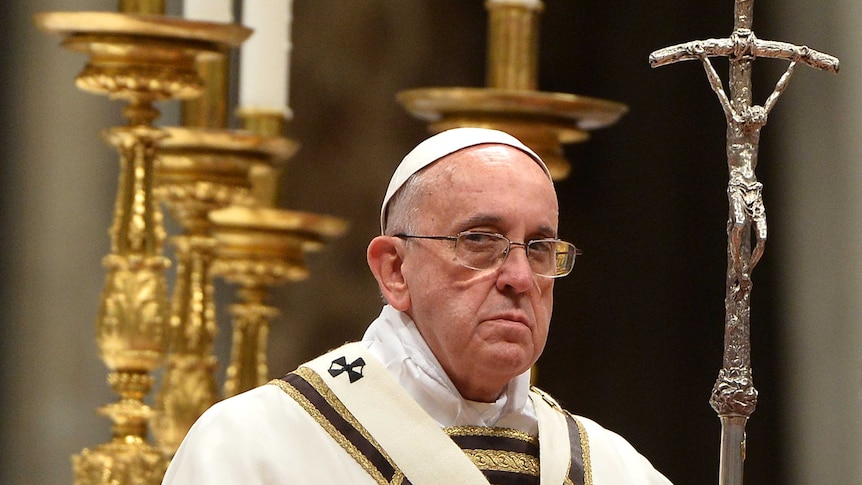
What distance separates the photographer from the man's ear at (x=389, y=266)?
3727mm

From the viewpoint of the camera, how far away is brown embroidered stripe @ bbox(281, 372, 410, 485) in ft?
11.8

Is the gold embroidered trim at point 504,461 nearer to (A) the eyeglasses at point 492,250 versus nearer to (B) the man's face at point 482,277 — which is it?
(B) the man's face at point 482,277

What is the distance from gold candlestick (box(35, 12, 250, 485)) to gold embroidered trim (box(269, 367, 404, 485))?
834mm

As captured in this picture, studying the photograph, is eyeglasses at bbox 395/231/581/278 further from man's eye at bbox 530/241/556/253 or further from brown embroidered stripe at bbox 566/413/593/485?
brown embroidered stripe at bbox 566/413/593/485

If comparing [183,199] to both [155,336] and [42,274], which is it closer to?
[155,336]

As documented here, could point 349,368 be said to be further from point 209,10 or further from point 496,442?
point 209,10

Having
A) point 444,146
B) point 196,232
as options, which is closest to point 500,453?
point 444,146

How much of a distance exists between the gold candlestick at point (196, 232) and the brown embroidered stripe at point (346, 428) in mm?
1232

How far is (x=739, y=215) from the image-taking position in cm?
335

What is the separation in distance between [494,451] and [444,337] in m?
0.21

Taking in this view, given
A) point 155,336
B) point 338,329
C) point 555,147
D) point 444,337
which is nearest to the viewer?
point 444,337

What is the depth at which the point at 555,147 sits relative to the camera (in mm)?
4973

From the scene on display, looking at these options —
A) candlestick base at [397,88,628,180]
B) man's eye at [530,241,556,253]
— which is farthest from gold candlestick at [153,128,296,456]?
man's eye at [530,241,556,253]

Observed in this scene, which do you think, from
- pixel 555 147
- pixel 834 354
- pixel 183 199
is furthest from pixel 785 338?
pixel 183 199
